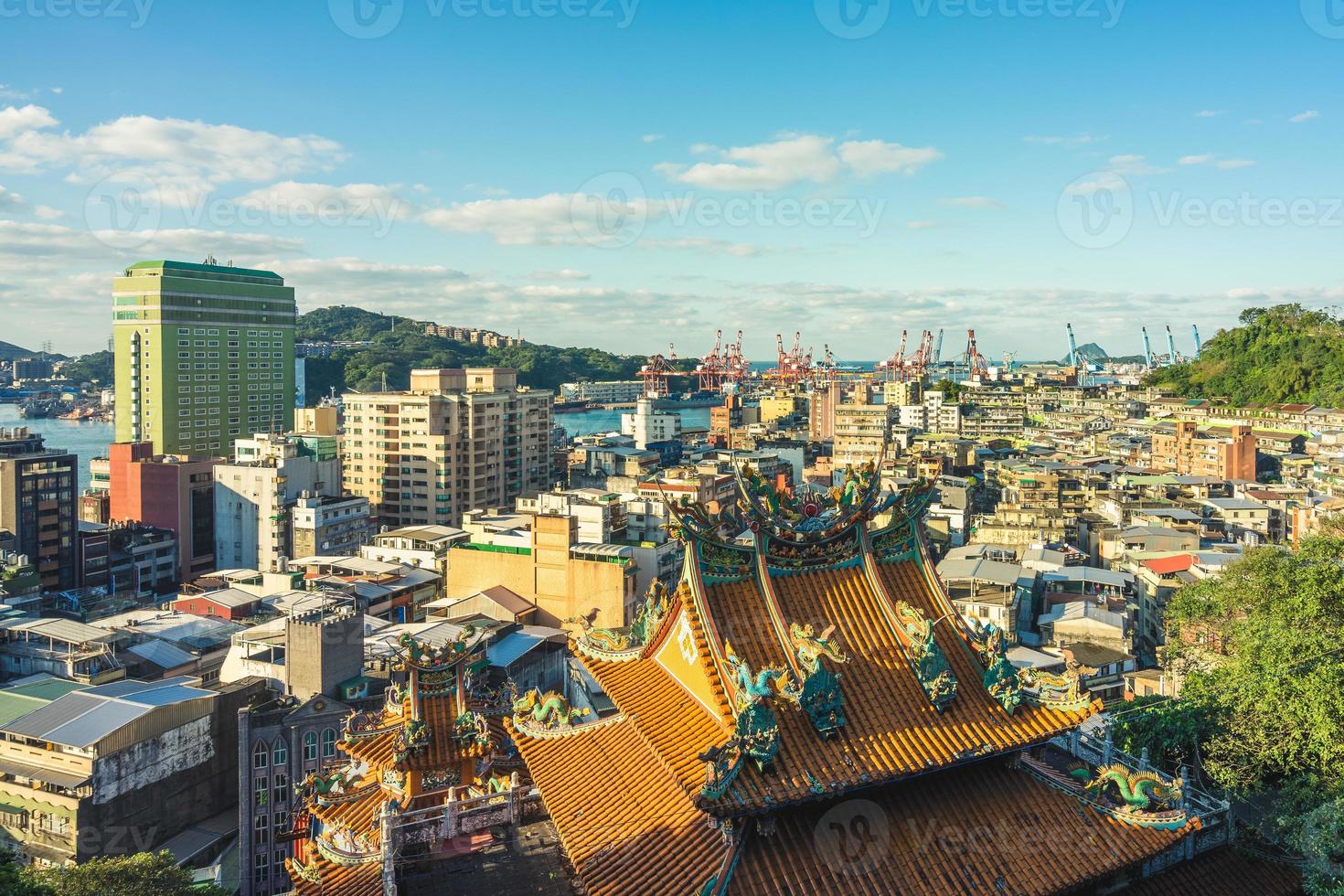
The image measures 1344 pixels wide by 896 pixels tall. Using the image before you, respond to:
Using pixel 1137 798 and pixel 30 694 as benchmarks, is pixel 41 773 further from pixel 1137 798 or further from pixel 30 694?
pixel 1137 798

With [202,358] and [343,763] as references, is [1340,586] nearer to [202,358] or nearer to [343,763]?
[343,763]

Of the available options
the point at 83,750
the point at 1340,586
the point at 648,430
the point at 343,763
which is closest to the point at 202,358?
the point at 648,430

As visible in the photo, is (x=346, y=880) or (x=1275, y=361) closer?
(x=346, y=880)

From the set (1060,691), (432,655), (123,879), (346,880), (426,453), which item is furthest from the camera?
(426,453)

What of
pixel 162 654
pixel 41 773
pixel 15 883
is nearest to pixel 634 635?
pixel 15 883

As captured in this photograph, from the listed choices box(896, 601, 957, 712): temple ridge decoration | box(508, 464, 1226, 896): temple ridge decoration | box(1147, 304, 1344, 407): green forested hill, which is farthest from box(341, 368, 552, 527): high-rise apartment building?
box(1147, 304, 1344, 407): green forested hill

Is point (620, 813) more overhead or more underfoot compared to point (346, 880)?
more overhead
